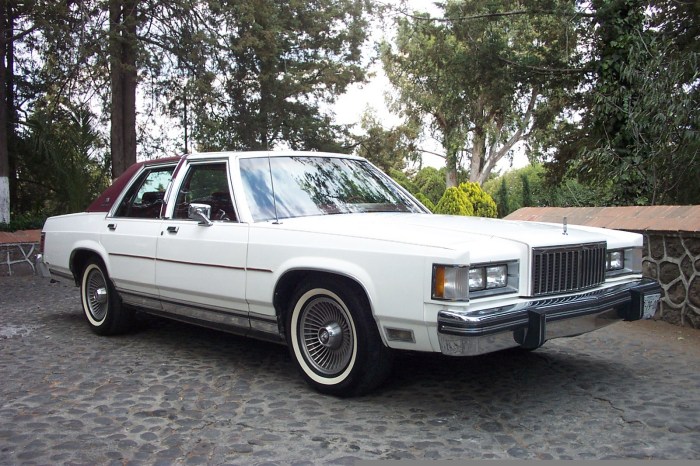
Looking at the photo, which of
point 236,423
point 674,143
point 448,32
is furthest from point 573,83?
point 236,423

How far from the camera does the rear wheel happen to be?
595cm

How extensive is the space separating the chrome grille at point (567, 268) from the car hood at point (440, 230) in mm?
56

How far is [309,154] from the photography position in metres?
5.25

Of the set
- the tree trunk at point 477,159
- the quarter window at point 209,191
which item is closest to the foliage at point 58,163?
the quarter window at point 209,191

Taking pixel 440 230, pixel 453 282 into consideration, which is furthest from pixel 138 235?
pixel 453 282

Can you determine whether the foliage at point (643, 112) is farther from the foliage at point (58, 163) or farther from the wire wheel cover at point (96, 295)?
the foliage at point (58, 163)

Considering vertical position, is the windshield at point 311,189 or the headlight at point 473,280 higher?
the windshield at point 311,189

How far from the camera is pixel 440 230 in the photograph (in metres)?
3.97

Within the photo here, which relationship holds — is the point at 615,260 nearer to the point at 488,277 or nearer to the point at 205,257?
the point at 488,277

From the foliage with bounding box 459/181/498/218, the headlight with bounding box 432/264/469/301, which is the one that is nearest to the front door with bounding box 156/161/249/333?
the headlight with bounding box 432/264/469/301

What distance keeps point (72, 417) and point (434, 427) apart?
85.2 inches

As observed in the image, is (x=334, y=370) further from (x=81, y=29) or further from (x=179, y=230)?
(x=81, y=29)

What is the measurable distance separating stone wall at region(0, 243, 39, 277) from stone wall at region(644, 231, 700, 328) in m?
10.6

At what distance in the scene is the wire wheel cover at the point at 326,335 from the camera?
159 inches
